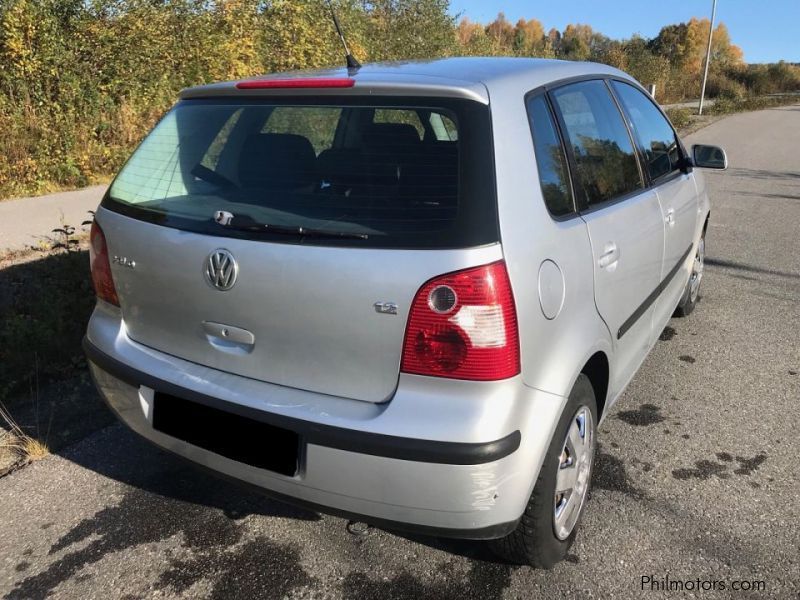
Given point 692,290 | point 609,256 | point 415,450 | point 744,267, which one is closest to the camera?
point 415,450

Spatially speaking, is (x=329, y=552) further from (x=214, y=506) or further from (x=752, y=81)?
(x=752, y=81)

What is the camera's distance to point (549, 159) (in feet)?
7.45

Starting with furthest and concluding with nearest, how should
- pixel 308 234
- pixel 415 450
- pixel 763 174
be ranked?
1. pixel 763 174
2. pixel 308 234
3. pixel 415 450

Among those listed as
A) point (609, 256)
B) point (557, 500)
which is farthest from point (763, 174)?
point (557, 500)

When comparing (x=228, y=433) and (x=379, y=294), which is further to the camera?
(x=228, y=433)

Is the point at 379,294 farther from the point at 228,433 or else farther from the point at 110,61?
the point at 110,61

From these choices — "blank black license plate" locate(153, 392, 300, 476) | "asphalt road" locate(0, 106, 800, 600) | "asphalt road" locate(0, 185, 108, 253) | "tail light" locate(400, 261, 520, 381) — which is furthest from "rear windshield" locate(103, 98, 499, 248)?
"asphalt road" locate(0, 185, 108, 253)

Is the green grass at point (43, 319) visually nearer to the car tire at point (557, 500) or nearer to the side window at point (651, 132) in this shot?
the car tire at point (557, 500)

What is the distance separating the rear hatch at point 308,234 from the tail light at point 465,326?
0.04m

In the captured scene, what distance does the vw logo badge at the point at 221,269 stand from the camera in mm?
2033

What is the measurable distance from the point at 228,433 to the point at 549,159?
140cm

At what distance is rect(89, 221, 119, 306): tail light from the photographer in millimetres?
2436

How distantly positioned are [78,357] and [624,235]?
3.11 metres

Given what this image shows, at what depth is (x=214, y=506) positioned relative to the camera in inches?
107
